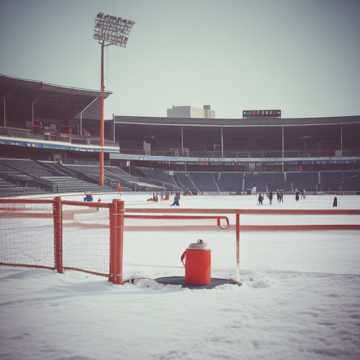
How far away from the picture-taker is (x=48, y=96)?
48.5 metres

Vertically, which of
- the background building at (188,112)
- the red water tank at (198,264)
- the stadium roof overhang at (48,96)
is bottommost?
the red water tank at (198,264)

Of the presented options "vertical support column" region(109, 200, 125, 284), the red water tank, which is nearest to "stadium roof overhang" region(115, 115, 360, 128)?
"vertical support column" region(109, 200, 125, 284)

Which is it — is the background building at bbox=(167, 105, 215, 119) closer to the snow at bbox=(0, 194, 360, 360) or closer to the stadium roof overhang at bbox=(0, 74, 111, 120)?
the stadium roof overhang at bbox=(0, 74, 111, 120)

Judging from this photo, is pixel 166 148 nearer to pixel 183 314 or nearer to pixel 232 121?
pixel 232 121

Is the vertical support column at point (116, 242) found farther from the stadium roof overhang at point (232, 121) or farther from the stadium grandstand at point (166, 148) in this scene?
the stadium roof overhang at point (232, 121)

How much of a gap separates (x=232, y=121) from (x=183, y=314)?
60141 mm

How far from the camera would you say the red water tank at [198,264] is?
6.07 meters

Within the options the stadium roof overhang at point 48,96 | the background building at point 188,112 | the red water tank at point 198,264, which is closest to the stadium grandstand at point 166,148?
the stadium roof overhang at point 48,96

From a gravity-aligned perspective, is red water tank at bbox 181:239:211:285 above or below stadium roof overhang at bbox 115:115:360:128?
below

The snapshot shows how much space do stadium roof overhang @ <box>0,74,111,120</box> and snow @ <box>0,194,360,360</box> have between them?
39.3m

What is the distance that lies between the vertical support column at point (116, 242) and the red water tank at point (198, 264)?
3.54ft

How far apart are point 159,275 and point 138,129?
59.9 m

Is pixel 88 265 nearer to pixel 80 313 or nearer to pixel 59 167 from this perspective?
pixel 80 313

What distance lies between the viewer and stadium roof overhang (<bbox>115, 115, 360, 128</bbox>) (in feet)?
197
